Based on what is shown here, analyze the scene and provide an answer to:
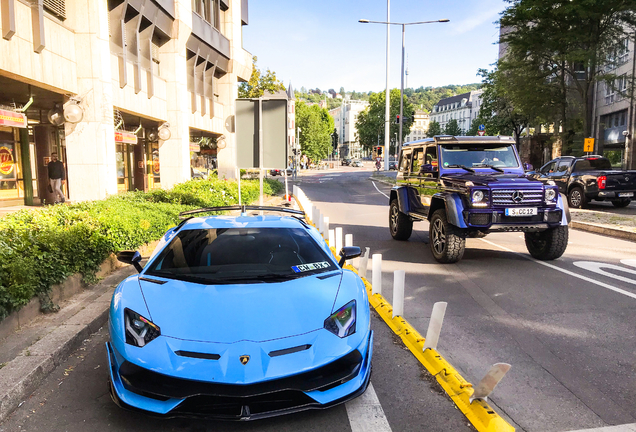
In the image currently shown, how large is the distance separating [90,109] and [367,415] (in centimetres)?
1338

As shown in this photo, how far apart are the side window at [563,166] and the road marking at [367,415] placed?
1837cm

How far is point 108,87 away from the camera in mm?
14500

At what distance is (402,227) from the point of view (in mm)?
11055

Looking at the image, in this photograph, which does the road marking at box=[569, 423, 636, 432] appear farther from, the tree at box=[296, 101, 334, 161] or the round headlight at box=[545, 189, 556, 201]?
the tree at box=[296, 101, 334, 161]

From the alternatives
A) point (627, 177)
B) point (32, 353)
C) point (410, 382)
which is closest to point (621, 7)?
point (627, 177)

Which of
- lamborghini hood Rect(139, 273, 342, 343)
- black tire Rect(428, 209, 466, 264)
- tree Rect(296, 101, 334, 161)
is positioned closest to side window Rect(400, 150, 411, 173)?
black tire Rect(428, 209, 466, 264)

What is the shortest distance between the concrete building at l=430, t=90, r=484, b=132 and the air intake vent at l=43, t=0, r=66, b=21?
12697 centimetres

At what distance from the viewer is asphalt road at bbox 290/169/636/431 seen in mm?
3562

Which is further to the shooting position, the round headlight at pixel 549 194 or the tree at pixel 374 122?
the tree at pixel 374 122

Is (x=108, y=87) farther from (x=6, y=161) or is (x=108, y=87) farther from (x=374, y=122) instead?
(x=374, y=122)

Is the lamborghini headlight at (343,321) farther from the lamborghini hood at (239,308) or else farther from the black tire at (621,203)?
the black tire at (621,203)

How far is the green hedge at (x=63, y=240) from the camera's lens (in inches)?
187

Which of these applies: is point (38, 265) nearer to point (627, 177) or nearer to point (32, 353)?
point (32, 353)

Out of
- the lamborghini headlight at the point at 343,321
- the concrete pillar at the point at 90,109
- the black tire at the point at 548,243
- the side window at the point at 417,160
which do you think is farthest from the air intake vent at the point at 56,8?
the lamborghini headlight at the point at 343,321
